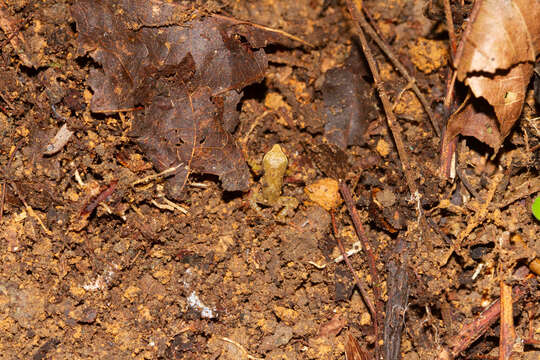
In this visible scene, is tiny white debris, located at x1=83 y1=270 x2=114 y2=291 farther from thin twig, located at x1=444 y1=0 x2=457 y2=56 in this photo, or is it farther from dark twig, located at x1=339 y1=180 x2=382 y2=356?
thin twig, located at x1=444 y1=0 x2=457 y2=56

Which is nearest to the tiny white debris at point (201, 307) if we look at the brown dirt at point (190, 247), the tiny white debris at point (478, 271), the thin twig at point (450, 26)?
the brown dirt at point (190, 247)

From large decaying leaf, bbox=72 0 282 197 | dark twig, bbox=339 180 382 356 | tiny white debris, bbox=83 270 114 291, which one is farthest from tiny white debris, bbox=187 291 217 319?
dark twig, bbox=339 180 382 356

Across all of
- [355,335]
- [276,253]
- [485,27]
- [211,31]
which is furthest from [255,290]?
[485,27]

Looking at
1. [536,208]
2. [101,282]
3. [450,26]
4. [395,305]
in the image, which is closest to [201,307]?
[101,282]

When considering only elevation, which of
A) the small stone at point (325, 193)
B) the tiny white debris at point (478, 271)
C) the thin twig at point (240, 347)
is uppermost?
the small stone at point (325, 193)

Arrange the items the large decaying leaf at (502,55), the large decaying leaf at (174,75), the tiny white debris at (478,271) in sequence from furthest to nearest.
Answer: the tiny white debris at (478,271)
the large decaying leaf at (174,75)
the large decaying leaf at (502,55)

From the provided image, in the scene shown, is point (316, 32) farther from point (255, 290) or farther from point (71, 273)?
point (71, 273)

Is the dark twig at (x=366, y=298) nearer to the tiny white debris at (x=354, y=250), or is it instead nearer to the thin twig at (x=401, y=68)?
the tiny white debris at (x=354, y=250)
